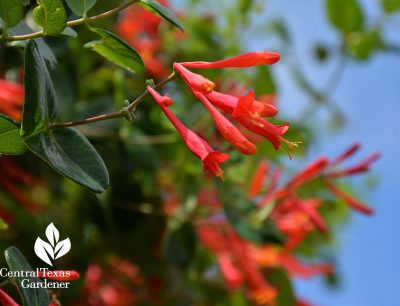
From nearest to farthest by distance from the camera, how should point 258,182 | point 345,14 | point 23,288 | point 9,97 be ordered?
point 23,288
point 9,97
point 258,182
point 345,14

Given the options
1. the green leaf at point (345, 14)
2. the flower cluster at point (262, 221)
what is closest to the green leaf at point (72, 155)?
the flower cluster at point (262, 221)

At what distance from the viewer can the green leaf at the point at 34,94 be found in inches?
19.7

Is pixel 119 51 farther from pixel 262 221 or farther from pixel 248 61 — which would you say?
pixel 262 221

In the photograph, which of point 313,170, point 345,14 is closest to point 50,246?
point 313,170

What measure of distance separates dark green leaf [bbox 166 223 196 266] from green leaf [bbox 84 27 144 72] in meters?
0.60

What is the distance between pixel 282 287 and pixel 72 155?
2.67ft

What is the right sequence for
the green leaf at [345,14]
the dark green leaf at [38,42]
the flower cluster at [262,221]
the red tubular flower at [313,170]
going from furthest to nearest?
the green leaf at [345,14]
the flower cluster at [262,221]
the red tubular flower at [313,170]
the dark green leaf at [38,42]

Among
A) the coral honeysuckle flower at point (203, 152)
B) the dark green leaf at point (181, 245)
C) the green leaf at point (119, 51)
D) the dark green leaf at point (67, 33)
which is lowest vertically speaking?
the dark green leaf at point (181, 245)

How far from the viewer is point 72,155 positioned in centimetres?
55

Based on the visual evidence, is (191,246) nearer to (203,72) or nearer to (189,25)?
(203,72)

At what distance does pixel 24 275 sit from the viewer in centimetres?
51

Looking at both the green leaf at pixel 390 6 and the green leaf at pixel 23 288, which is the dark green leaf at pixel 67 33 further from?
the green leaf at pixel 390 6

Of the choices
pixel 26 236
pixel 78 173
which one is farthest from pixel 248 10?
pixel 78 173

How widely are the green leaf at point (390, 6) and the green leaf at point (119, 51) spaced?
3.23ft
